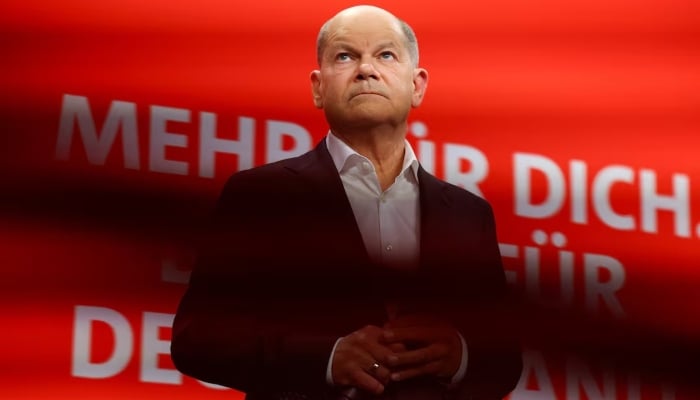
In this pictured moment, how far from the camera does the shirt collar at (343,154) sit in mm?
1841

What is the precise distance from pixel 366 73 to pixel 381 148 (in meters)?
0.12

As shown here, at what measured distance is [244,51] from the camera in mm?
1939

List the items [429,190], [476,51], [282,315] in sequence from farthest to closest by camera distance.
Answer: [476,51], [429,190], [282,315]

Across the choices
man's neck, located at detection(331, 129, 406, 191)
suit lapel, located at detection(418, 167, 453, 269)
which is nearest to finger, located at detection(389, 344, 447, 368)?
suit lapel, located at detection(418, 167, 453, 269)

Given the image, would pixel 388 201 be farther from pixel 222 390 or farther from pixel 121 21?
pixel 121 21

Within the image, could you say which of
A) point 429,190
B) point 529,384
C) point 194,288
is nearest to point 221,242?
point 194,288

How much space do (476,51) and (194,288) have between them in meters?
0.64

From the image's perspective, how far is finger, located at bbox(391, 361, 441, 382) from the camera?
172 centimetres

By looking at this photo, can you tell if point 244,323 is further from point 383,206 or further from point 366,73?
point 366,73

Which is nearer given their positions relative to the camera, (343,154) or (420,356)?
(420,356)

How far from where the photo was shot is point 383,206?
1831mm

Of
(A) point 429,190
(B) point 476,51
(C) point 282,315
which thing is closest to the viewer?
(C) point 282,315

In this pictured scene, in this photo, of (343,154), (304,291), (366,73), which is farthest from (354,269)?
(366,73)

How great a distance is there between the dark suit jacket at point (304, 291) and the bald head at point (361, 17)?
0.19m
